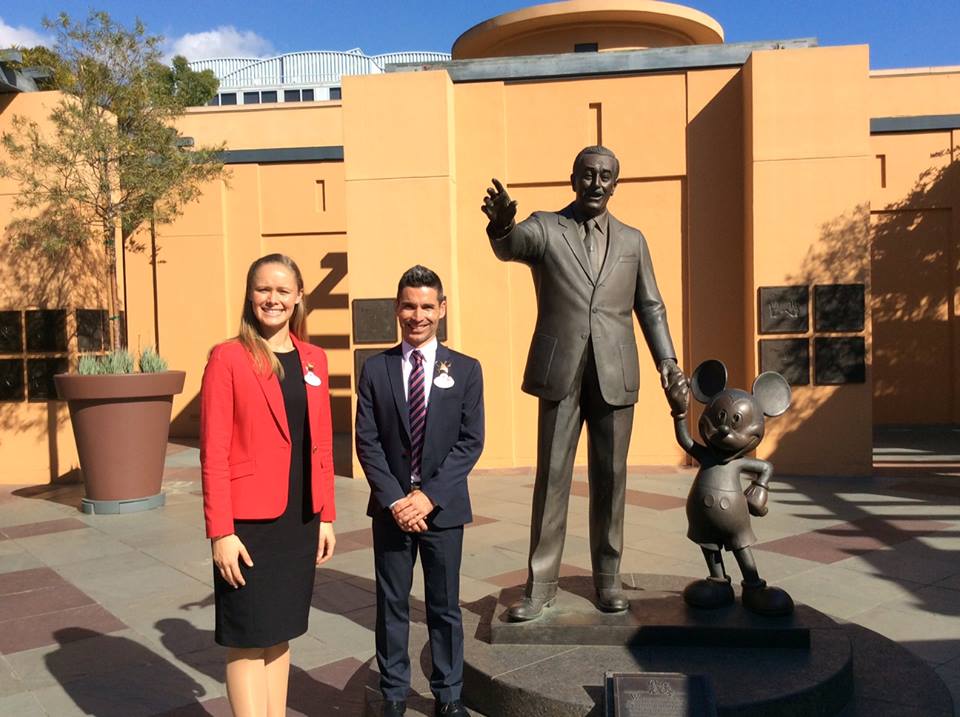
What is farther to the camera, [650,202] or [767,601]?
[650,202]

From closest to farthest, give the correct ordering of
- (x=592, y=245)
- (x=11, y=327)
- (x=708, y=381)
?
(x=592, y=245)
(x=708, y=381)
(x=11, y=327)

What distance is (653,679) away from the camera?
9.93 ft

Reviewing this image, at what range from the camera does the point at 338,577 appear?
18.8ft

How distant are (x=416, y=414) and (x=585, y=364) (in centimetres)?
99

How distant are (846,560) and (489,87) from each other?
692 centimetres

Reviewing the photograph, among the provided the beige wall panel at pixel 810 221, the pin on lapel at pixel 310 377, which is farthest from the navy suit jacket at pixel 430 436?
the beige wall panel at pixel 810 221

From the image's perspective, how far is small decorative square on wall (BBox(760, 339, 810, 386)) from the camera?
9.25 metres

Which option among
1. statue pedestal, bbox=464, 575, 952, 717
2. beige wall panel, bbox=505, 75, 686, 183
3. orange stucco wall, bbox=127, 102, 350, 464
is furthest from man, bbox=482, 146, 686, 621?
orange stucco wall, bbox=127, 102, 350, 464

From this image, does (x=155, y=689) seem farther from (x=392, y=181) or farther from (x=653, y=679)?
(x=392, y=181)

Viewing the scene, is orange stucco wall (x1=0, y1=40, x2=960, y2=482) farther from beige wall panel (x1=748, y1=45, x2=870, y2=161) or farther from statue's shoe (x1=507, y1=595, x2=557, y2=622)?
statue's shoe (x1=507, y1=595, x2=557, y2=622)

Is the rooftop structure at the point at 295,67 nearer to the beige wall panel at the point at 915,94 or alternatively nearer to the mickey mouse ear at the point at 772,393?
the beige wall panel at the point at 915,94

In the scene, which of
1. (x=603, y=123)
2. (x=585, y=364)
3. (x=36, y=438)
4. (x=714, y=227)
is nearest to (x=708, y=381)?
(x=585, y=364)

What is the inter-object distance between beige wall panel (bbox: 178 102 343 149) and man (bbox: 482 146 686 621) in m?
11.6

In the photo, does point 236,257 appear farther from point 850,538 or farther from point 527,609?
point 527,609
